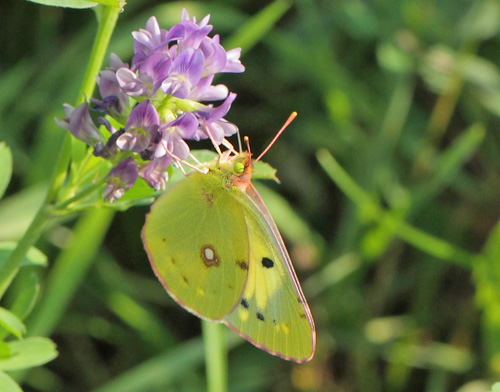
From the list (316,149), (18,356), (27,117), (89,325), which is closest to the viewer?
(18,356)

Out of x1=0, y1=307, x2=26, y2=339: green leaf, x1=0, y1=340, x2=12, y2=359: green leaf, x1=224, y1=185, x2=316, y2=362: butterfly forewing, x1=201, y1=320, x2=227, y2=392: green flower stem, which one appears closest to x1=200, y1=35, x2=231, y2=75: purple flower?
x1=224, y1=185, x2=316, y2=362: butterfly forewing

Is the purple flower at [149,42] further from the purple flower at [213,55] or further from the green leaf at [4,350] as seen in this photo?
the green leaf at [4,350]

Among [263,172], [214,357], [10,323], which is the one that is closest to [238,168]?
[263,172]

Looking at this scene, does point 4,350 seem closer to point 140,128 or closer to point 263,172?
point 140,128

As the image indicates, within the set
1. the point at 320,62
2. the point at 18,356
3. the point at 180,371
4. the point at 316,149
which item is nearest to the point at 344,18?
the point at 320,62

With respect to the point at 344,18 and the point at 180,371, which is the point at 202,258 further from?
the point at 344,18

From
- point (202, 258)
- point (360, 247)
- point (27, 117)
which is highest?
point (202, 258)
